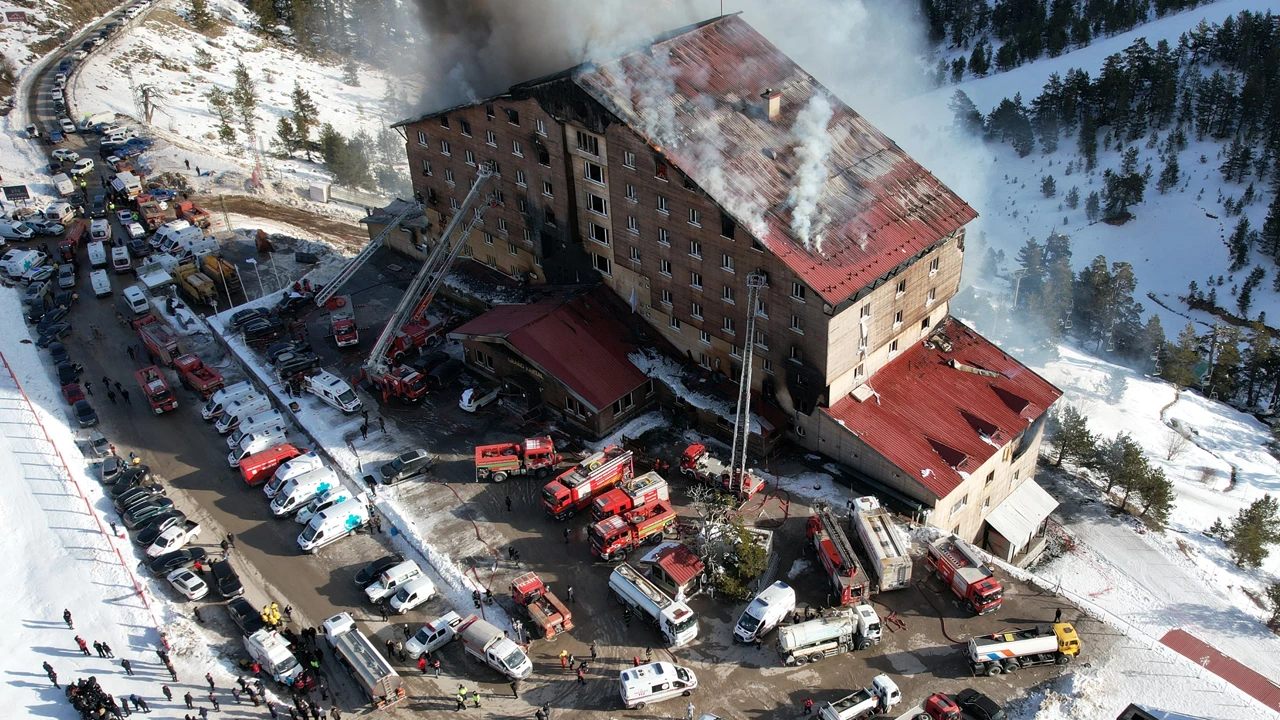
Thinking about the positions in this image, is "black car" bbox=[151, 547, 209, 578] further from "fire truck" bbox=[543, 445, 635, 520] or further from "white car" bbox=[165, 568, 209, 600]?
"fire truck" bbox=[543, 445, 635, 520]

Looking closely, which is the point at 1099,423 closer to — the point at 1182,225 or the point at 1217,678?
the point at 1217,678

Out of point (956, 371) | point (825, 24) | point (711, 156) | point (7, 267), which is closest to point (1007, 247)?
point (825, 24)

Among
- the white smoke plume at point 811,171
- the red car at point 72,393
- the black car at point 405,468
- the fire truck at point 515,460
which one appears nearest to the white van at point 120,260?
the red car at point 72,393

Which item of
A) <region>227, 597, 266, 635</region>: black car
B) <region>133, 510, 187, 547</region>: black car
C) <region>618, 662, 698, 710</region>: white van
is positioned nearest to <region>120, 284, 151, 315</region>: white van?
<region>133, 510, 187, 547</region>: black car

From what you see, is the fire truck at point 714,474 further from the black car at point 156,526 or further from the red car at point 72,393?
the red car at point 72,393

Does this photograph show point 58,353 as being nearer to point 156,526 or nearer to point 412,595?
point 156,526
